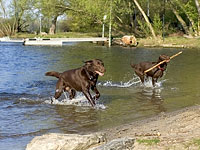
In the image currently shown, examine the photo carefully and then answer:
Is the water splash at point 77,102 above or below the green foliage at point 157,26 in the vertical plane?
below

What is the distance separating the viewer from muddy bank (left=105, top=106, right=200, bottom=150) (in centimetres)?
575

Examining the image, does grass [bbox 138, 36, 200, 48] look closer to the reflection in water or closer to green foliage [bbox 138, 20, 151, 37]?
green foliage [bbox 138, 20, 151, 37]

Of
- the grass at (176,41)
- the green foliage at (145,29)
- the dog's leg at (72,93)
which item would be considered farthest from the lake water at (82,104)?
the green foliage at (145,29)

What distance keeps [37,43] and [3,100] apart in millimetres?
30867

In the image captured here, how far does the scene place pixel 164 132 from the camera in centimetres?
714

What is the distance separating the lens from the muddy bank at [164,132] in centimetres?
575

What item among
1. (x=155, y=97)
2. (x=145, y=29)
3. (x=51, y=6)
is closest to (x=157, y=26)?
(x=145, y=29)

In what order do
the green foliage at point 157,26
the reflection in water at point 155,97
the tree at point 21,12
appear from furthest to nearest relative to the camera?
1. the tree at point 21,12
2. the green foliage at point 157,26
3. the reflection in water at point 155,97

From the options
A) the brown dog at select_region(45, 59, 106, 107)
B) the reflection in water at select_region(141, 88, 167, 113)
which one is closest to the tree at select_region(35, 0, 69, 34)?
the reflection in water at select_region(141, 88, 167, 113)

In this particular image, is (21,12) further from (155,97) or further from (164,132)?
(164,132)

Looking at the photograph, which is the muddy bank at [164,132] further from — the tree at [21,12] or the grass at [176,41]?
the tree at [21,12]

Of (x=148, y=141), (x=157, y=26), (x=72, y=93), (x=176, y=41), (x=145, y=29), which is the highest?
(x=157, y=26)

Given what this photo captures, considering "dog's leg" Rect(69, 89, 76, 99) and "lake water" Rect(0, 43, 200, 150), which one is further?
"dog's leg" Rect(69, 89, 76, 99)

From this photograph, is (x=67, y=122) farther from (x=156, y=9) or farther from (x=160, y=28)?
(x=156, y=9)
